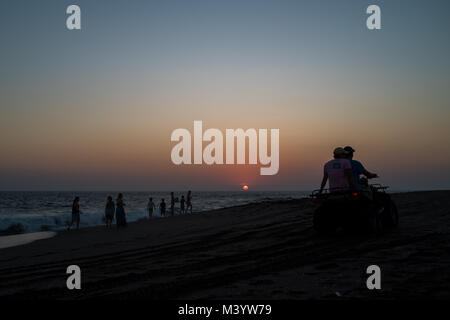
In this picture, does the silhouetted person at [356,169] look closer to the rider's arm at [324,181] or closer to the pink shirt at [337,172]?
the pink shirt at [337,172]

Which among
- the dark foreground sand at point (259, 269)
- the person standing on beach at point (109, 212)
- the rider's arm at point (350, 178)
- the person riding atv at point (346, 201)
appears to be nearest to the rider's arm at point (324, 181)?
the person riding atv at point (346, 201)

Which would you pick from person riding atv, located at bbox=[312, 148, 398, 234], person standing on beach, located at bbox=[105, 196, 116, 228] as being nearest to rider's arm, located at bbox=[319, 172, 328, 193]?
person riding atv, located at bbox=[312, 148, 398, 234]

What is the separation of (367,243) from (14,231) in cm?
2178

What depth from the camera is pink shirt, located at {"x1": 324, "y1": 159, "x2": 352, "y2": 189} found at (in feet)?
29.1

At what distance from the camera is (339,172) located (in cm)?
895

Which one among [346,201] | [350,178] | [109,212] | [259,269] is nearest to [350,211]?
[346,201]

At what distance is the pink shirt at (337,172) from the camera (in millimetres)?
8875

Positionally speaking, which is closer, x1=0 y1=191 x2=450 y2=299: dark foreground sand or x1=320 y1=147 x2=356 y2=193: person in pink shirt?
x1=0 y1=191 x2=450 y2=299: dark foreground sand

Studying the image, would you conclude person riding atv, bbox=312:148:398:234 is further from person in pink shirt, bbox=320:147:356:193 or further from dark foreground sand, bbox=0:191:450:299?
dark foreground sand, bbox=0:191:450:299

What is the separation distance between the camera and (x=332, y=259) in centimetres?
713

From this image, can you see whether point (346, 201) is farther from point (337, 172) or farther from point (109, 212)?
point (109, 212)

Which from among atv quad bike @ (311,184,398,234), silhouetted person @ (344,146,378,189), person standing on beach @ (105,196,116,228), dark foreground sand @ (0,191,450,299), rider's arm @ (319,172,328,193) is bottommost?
person standing on beach @ (105,196,116,228)
